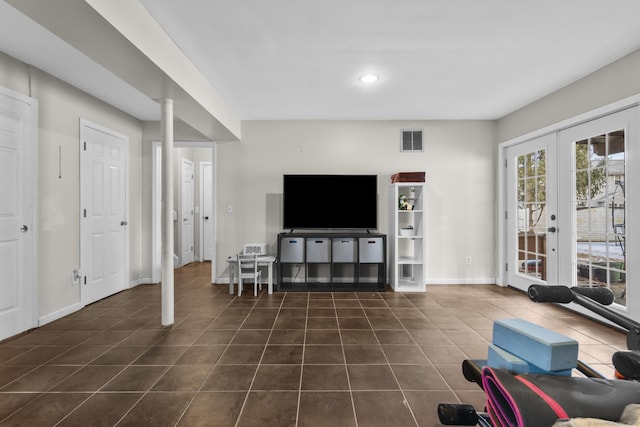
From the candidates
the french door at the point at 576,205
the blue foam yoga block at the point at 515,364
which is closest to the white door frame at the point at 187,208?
the french door at the point at 576,205

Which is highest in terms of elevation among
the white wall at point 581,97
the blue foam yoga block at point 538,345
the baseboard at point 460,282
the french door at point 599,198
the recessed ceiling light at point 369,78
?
the recessed ceiling light at point 369,78

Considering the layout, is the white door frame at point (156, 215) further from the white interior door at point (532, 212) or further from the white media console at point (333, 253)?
the white interior door at point (532, 212)

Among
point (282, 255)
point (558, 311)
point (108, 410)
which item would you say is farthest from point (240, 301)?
point (558, 311)

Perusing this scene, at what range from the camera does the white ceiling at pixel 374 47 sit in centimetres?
214

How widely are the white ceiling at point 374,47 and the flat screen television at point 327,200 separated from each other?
1084 mm

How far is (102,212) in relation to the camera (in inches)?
150

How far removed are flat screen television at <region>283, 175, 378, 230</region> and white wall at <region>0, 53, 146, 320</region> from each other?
2428 mm

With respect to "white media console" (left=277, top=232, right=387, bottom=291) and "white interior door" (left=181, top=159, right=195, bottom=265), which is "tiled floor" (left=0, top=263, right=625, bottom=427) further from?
"white interior door" (left=181, top=159, right=195, bottom=265)

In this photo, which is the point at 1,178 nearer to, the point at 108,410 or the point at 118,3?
the point at 118,3

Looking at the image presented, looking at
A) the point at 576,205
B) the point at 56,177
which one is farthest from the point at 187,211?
the point at 576,205

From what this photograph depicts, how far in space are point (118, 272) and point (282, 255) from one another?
2.20m

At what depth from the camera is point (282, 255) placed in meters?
4.21

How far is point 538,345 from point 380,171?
375cm

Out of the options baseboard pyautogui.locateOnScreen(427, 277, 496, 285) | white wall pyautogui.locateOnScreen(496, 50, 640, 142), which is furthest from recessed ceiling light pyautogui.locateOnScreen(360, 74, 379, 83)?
baseboard pyautogui.locateOnScreen(427, 277, 496, 285)
